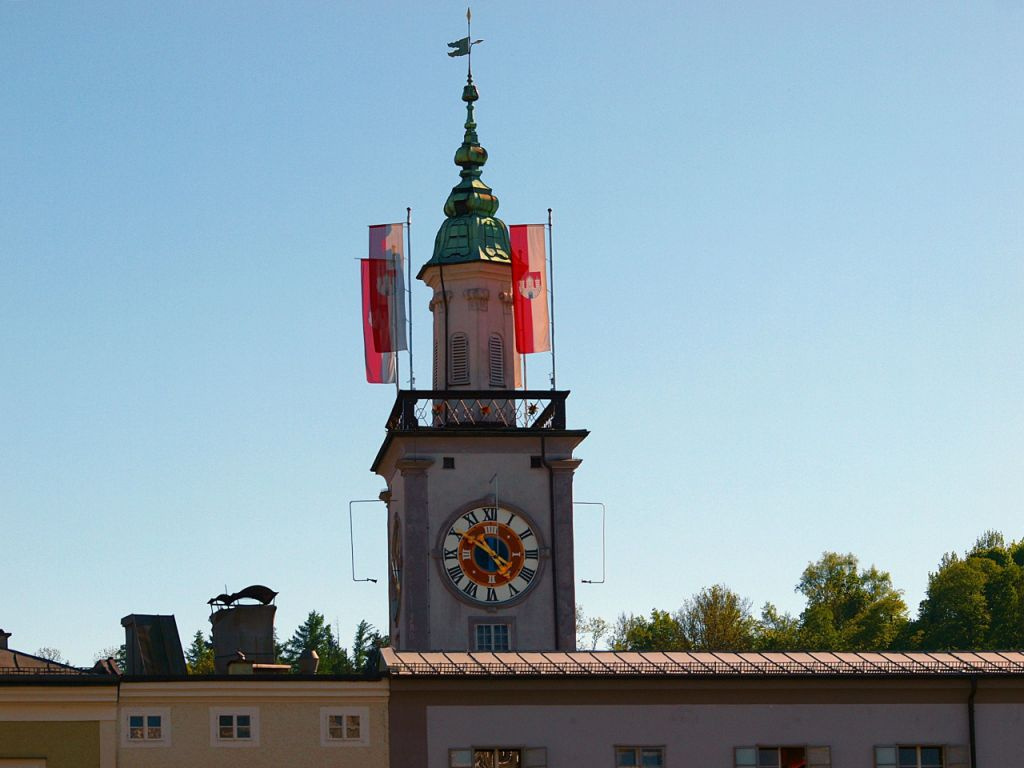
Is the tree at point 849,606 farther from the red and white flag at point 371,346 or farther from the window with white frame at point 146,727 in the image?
the window with white frame at point 146,727

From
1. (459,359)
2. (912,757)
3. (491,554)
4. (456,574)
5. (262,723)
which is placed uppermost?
(459,359)

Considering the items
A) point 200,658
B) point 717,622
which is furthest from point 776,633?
point 200,658

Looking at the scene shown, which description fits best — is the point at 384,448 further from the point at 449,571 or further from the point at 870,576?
the point at 870,576

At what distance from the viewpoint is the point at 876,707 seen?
2244 inches

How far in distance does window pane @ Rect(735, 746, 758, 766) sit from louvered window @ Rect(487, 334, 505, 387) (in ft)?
68.9

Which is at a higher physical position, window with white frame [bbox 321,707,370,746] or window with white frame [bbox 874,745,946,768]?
window with white frame [bbox 321,707,370,746]

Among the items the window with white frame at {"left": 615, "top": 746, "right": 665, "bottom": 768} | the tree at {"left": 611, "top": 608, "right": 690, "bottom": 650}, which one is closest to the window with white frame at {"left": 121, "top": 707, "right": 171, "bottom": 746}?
the window with white frame at {"left": 615, "top": 746, "right": 665, "bottom": 768}

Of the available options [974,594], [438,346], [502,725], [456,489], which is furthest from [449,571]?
[974,594]

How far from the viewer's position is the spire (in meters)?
75.8

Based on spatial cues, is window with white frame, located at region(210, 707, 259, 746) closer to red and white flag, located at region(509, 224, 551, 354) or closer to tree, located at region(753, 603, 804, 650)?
red and white flag, located at region(509, 224, 551, 354)

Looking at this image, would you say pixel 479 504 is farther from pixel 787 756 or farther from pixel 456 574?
pixel 787 756

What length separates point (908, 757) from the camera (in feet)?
187

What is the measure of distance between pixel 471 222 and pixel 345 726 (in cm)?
2594

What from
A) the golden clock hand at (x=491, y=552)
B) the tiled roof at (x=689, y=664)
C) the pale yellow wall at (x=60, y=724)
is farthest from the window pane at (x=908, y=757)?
the pale yellow wall at (x=60, y=724)
